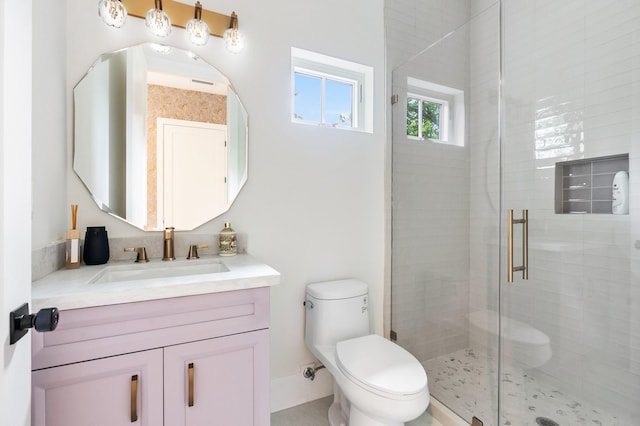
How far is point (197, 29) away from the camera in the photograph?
4.95 feet

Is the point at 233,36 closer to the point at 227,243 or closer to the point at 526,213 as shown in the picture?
the point at 227,243

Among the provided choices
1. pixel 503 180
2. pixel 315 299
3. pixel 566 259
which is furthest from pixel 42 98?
pixel 566 259

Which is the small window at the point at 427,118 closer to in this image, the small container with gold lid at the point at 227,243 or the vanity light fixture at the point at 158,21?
the small container with gold lid at the point at 227,243

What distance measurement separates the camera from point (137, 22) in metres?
→ 1.46

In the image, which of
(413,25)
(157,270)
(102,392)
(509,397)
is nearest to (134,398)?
(102,392)

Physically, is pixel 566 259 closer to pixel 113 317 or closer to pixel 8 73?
pixel 113 317

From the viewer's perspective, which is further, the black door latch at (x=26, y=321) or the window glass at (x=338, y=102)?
the window glass at (x=338, y=102)

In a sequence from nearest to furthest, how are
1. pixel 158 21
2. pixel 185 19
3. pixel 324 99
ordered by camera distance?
pixel 158 21 → pixel 185 19 → pixel 324 99

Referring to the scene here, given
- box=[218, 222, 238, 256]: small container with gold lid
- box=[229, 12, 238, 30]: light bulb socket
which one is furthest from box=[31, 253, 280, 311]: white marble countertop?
box=[229, 12, 238, 30]: light bulb socket

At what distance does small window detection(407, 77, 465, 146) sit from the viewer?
6.11ft

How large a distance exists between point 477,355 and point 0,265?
6.66 ft

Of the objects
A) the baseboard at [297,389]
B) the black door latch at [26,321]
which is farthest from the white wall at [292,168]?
the black door latch at [26,321]

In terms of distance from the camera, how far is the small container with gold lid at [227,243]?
1.57 metres

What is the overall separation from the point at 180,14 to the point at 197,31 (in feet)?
0.42
